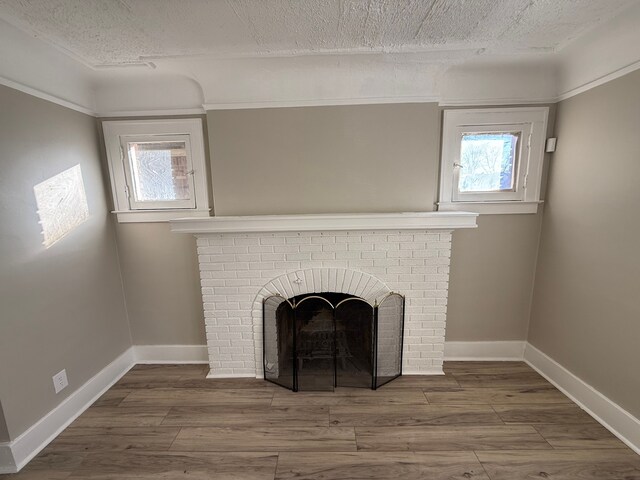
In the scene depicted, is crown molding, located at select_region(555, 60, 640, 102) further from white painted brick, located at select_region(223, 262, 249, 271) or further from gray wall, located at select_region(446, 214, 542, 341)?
white painted brick, located at select_region(223, 262, 249, 271)

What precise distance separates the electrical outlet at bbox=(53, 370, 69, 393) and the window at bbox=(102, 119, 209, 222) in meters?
1.12

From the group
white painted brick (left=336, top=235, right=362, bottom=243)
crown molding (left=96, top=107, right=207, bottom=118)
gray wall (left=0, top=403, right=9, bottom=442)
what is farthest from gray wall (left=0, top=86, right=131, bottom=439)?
white painted brick (left=336, top=235, right=362, bottom=243)

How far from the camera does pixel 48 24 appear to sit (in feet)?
4.39

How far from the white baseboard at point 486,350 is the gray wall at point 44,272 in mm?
2825

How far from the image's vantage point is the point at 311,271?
1971mm

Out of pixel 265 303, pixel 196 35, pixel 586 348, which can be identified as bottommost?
pixel 586 348

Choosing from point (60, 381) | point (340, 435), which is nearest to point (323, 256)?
point (340, 435)

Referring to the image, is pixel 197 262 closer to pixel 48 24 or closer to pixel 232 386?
pixel 232 386

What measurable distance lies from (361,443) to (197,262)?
5.74 feet

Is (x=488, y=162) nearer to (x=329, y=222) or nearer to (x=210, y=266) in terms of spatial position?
(x=329, y=222)

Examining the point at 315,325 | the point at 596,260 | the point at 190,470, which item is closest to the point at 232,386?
the point at 190,470

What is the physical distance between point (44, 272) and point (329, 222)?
1.80 metres

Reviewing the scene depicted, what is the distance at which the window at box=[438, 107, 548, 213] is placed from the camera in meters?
1.96

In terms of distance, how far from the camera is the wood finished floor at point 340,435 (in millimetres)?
1366
